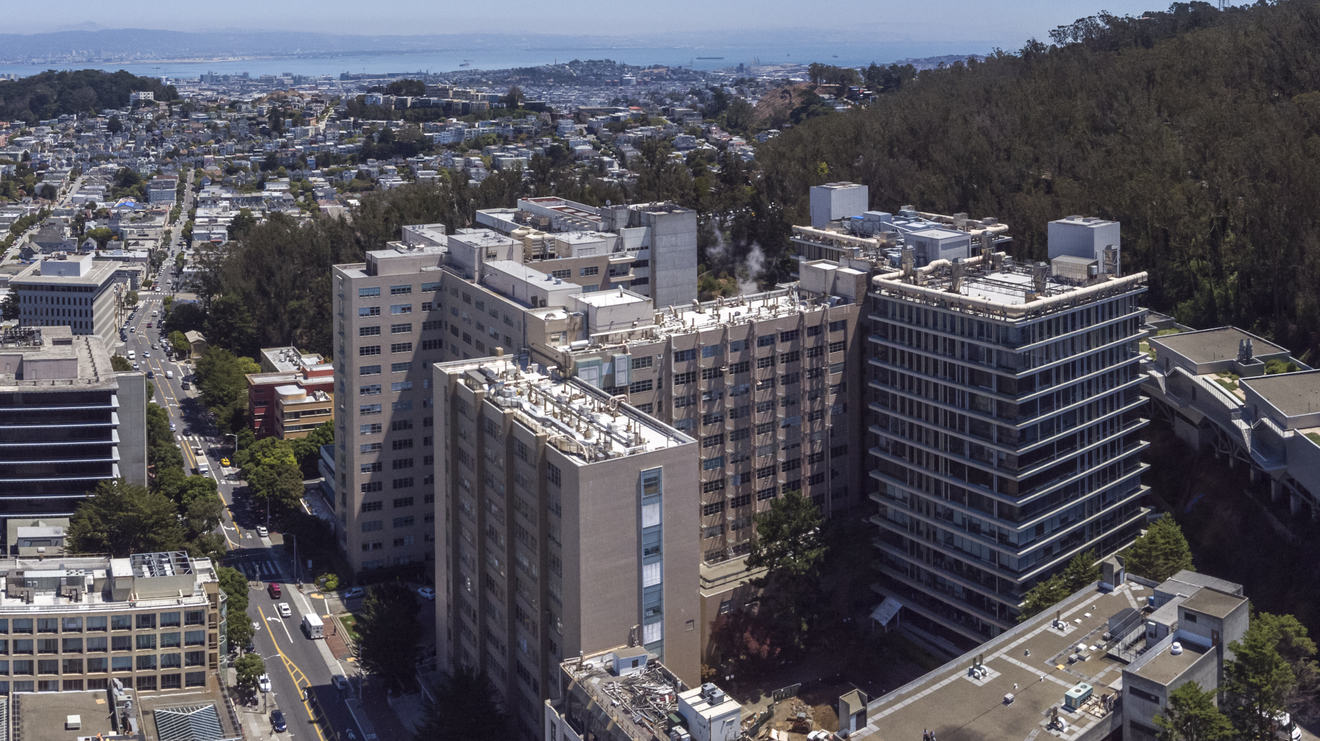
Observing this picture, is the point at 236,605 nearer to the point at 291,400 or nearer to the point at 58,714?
the point at 58,714

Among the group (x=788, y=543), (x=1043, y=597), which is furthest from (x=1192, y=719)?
(x=788, y=543)

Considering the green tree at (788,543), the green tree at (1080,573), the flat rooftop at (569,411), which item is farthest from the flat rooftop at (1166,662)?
the flat rooftop at (569,411)

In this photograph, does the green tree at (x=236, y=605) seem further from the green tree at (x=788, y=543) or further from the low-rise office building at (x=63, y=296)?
the low-rise office building at (x=63, y=296)

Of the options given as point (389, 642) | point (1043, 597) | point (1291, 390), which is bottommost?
point (389, 642)

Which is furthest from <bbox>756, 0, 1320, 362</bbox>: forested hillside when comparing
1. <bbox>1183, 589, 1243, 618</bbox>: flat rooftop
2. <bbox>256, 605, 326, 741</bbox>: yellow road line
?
<bbox>256, 605, 326, 741</bbox>: yellow road line

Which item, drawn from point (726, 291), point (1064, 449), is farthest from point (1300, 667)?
point (726, 291)
